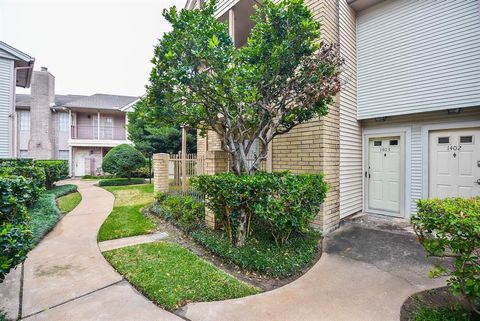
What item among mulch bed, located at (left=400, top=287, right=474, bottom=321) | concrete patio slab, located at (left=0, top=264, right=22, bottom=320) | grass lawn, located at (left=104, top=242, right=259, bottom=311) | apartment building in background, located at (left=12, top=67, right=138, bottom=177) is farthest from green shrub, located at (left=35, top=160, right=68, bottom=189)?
mulch bed, located at (left=400, top=287, right=474, bottom=321)

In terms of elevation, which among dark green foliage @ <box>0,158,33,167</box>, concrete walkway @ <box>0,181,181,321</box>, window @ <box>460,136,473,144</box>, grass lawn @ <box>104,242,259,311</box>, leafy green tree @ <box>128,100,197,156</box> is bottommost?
concrete walkway @ <box>0,181,181,321</box>

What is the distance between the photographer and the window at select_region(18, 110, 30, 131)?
62.1ft

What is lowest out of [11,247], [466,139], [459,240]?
[11,247]

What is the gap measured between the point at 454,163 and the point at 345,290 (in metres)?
4.84

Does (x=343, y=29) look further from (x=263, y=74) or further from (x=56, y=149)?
(x=56, y=149)

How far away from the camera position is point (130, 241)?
4.58 m

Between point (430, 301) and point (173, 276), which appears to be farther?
point (173, 276)

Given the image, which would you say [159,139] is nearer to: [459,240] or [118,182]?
[118,182]

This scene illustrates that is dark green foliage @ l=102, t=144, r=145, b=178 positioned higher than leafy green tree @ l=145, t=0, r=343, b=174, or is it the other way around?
leafy green tree @ l=145, t=0, r=343, b=174

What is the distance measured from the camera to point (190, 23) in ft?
11.4

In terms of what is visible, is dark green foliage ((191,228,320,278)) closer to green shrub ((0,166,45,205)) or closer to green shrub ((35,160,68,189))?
green shrub ((0,166,45,205))

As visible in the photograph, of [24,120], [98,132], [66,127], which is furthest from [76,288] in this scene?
[24,120]

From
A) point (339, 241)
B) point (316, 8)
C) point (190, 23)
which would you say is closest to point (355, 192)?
point (339, 241)

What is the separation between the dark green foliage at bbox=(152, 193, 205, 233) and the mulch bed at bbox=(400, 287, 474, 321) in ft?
12.7
